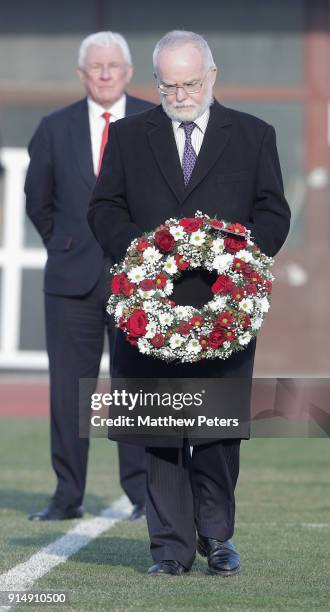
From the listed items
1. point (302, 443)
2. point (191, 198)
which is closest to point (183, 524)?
point (191, 198)

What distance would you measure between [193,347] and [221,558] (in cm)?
92

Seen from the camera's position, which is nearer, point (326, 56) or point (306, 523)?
point (306, 523)

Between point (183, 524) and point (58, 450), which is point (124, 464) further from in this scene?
point (183, 524)

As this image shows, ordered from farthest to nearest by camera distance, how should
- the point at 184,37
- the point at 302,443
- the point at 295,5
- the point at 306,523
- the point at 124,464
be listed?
the point at 295,5
the point at 302,443
the point at 124,464
the point at 306,523
the point at 184,37

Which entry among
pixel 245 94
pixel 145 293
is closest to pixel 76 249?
pixel 145 293

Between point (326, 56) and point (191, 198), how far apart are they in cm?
1210

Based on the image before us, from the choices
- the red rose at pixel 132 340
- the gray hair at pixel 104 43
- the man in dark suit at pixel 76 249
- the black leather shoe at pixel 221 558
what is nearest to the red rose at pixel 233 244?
the red rose at pixel 132 340

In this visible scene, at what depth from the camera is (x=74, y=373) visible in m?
8.81

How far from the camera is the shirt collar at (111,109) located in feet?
29.0

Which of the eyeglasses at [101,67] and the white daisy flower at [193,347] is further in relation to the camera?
the eyeglasses at [101,67]

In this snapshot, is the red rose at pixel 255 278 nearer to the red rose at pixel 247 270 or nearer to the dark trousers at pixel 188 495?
the red rose at pixel 247 270

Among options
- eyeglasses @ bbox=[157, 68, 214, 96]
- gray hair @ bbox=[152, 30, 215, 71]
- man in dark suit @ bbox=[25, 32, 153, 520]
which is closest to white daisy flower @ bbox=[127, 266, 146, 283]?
eyeglasses @ bbox=[157, 68, 214, 96]

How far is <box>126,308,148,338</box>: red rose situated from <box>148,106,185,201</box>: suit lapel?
0.55 m

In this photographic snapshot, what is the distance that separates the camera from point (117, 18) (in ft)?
59.8
